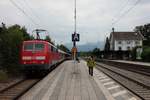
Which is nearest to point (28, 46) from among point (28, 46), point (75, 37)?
point (28, 46)

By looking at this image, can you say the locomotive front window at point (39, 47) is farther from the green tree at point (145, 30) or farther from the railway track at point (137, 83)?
the green tree at point (145, 30)

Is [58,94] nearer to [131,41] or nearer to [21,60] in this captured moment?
[21,60]

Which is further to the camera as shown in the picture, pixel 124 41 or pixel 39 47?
pixel 124 41

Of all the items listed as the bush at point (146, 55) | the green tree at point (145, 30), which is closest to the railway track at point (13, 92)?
the bush at point (146, 55)

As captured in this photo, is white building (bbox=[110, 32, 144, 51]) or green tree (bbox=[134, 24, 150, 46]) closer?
white building (bbox=[110, 32, 144, 51])

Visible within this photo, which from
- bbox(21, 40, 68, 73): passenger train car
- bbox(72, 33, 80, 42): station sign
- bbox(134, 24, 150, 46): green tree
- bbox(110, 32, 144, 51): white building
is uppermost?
bbox(134, 24, 150, 46): green tree

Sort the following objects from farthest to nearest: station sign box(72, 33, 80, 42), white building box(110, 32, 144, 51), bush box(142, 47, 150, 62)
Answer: white building box(110, 32, 144, 51), bush box(142, 47, 150, 62), station sign box(72, 33, 80, 42)

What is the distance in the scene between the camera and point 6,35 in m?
25.5

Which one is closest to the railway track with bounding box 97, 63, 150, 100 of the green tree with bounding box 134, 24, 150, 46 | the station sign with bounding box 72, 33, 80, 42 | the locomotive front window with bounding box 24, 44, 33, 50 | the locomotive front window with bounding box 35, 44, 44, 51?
the station sign with bounding box 72, 33, 80, 42

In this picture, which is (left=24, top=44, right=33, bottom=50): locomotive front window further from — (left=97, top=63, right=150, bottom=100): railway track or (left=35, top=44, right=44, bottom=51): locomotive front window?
(left=97, top=63, right=150, bottom=100): railway track

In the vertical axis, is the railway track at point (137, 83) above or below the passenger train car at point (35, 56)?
below

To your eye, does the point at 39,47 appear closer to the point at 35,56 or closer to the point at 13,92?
the point at 35,56

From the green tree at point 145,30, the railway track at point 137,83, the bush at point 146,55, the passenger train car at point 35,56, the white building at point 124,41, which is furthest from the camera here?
the green tree at point 145,30

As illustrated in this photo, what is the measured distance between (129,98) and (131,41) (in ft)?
412
